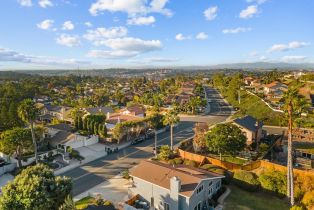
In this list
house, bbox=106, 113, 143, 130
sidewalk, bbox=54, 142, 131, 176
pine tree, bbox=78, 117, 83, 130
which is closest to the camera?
sidewalk, bbox=54, 142, 131, 176

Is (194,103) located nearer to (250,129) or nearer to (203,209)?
(250,129)

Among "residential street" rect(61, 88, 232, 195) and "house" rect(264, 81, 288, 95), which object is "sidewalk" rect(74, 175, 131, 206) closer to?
"residential street" rect(61, 88, 232, 195)

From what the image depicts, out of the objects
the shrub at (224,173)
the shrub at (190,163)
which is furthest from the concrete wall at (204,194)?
the shrub at (190,163)

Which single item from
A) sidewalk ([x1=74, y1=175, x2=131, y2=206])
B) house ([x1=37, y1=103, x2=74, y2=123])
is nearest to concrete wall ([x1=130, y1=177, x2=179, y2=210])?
sidewalk ([x1=74, y1=175, x2=131, y2=206])

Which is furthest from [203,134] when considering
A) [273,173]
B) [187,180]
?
[187,180]

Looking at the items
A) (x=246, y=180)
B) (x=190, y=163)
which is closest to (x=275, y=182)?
(x=246, y=180)

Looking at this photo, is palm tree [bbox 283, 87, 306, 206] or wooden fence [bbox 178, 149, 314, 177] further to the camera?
wooden fence [bbox 178, 149, 314, 177]
